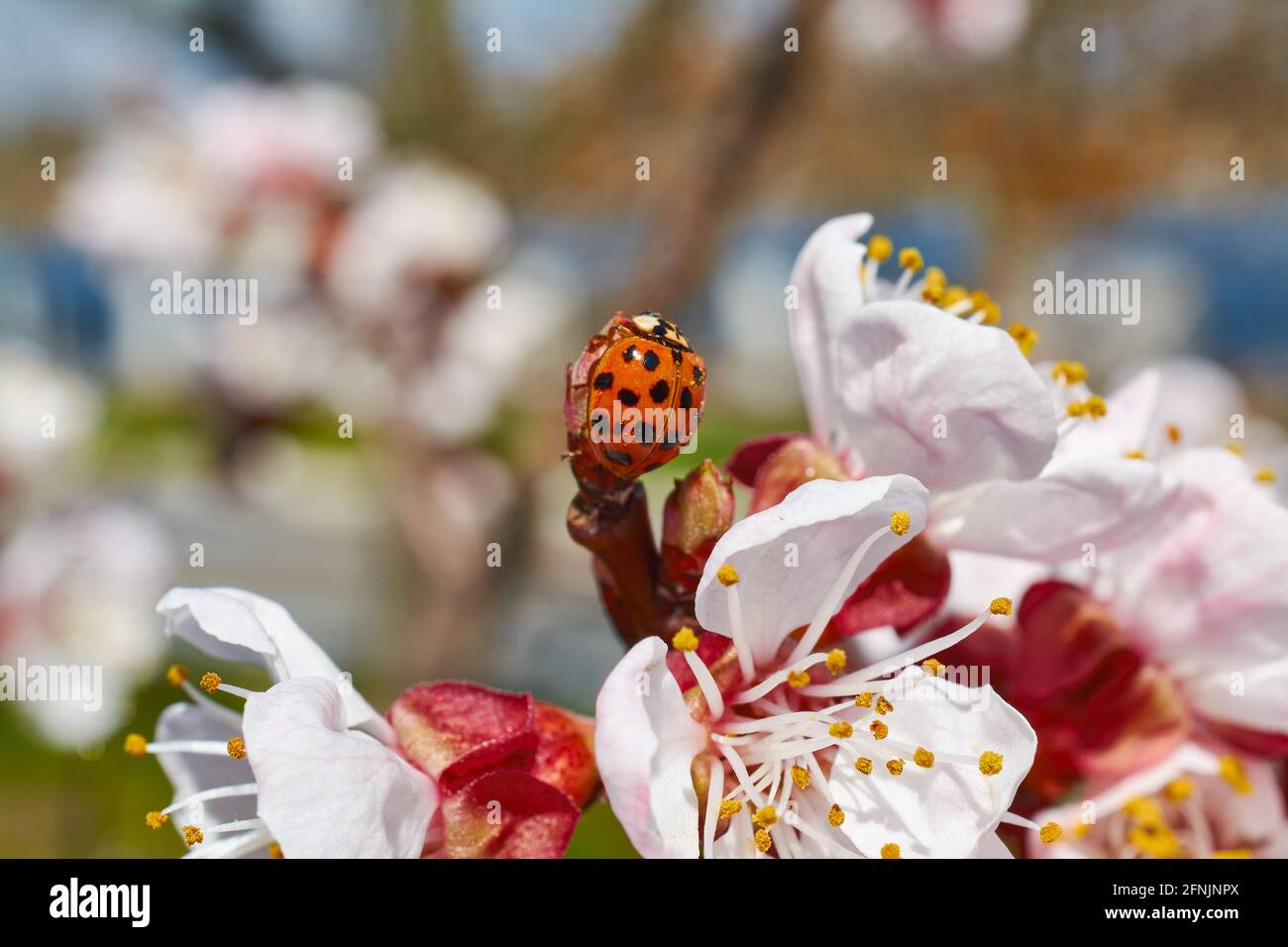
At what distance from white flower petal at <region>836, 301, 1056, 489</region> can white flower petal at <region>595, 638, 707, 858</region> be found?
146mm

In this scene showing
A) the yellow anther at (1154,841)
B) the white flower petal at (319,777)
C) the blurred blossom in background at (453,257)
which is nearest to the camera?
the white flower petal at (319,777)

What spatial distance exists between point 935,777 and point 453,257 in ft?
5.03

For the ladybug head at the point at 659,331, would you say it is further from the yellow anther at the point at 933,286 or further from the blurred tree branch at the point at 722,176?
the blurred tree branch at the point at 722,176

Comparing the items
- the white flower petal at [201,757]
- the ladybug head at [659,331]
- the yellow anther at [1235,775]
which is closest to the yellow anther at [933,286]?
the ladybug head at [659,331]

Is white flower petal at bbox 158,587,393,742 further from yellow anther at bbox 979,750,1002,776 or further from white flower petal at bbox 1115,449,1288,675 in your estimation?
white flower petal at bbox 1115,449,1288,675

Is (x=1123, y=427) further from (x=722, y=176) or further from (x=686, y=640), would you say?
(x=722, y=176)

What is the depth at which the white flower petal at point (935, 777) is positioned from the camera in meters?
0.41

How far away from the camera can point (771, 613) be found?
436 millimetres

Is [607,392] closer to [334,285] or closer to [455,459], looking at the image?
[334,285]

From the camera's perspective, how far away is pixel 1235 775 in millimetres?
509

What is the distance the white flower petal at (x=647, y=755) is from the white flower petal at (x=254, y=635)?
0.11 m

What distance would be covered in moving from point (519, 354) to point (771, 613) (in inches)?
60.1

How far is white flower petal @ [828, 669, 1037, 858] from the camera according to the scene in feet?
1.36

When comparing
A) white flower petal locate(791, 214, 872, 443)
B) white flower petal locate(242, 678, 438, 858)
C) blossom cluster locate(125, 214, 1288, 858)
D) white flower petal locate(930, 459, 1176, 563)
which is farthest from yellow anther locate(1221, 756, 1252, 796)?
white flower petal locate(242, 678, 438, 858)
